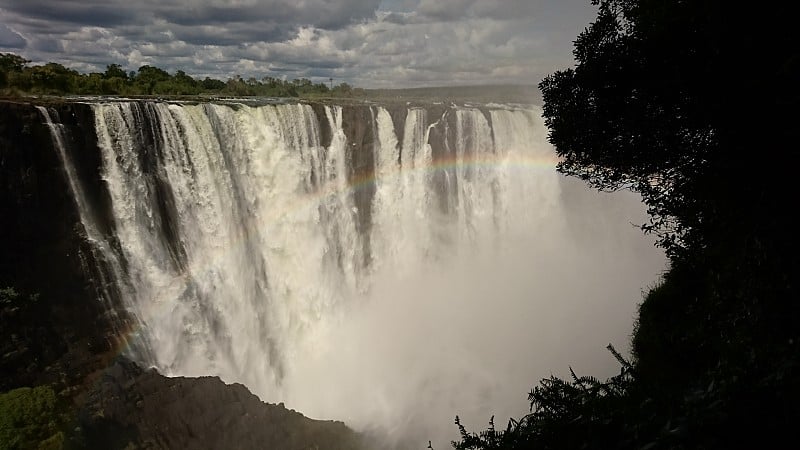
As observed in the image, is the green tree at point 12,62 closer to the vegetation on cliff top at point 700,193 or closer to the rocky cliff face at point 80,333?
the rocky cliff face at point 80,333

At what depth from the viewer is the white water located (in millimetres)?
13367

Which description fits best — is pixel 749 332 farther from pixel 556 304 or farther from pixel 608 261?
pixel 608 261

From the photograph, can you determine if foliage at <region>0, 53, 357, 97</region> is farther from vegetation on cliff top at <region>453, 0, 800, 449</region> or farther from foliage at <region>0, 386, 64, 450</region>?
vegetation on cliff top at <region>453, 0, 800, 449</region>

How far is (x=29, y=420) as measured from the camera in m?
9.05

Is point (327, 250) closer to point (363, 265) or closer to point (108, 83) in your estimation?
point (363, 265)

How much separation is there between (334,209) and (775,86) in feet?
49.7

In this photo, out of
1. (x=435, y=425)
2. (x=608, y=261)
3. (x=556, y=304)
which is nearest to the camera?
(x=435, y=425)

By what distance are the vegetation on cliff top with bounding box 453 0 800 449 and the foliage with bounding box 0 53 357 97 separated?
14.4 m

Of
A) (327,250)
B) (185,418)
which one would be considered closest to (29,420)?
(185,418)

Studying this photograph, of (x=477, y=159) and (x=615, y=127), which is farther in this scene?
(x=477, y=159)

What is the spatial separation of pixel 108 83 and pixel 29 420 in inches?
708

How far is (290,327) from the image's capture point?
16.7 m

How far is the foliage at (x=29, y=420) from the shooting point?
8.72 m

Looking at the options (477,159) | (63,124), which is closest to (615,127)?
(63,124)
